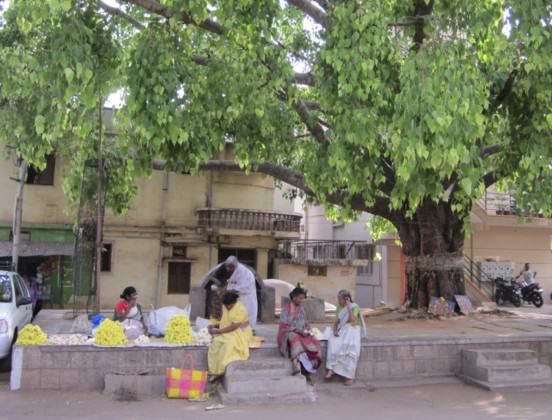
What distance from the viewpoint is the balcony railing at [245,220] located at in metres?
19.4

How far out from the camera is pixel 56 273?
59.8 ft

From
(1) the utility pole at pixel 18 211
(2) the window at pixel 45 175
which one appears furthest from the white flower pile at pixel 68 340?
(2) the window at pixel 45 175

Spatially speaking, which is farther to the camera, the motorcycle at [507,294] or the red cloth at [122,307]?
the motorcycle at [507,294]

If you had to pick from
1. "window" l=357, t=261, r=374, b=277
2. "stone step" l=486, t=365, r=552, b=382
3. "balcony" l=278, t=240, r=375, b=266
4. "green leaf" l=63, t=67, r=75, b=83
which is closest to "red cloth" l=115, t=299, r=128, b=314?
"green leaf" l=63, t=67, r=75, b=83

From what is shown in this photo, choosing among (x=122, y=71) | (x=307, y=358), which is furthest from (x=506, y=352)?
(x=122, y=71)

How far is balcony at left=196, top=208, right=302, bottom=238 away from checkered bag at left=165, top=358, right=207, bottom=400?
12.1 metres

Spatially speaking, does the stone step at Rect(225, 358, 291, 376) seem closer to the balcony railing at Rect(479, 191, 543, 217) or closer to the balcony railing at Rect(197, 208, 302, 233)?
the balcony railing at Rect(197, 208, 302, 233)

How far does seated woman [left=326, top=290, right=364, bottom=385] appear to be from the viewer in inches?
315

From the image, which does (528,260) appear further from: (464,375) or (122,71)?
(122,71)

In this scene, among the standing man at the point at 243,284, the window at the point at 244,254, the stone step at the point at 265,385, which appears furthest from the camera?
the window at the point at 244,254

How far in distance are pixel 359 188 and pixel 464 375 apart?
3.29 meters

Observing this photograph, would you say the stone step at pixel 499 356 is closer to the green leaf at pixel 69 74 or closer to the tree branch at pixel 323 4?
the tree branch at pixel 323 4

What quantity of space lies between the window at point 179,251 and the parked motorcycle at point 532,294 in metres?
11.9

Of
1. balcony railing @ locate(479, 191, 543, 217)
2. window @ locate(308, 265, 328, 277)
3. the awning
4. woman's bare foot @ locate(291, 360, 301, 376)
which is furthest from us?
window @ locate(308, 265, 328, 277)
